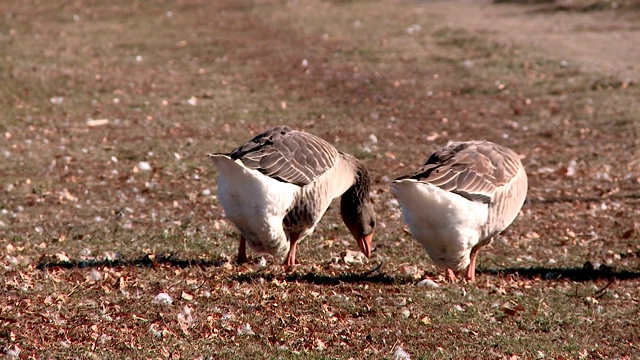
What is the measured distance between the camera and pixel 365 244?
7.86m

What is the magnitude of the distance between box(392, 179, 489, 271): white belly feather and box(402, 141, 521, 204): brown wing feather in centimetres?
11

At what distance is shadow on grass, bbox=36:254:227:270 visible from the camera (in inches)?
281

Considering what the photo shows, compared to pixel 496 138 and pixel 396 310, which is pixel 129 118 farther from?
pixel 396 310

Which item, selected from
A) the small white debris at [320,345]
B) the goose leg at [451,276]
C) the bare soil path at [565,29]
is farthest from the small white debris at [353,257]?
the bare soil path at [565,29]

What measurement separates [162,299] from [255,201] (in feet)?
3.33

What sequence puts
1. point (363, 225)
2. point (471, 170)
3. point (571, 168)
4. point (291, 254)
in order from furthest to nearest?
1. point (571, 168)
2. point (363, 225)
3. point (291, 254)
4. point (471, 170)

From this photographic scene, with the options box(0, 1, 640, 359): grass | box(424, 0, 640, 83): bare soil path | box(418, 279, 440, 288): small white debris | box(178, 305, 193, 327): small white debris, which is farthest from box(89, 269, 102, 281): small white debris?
box(424, 0, 640, 83): bare soil path

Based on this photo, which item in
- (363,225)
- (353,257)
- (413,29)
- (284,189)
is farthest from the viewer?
(413,29)

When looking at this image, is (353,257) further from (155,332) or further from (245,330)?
(155,332)

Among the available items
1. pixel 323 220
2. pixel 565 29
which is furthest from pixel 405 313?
pixel 565 29

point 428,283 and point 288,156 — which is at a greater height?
point 288,156

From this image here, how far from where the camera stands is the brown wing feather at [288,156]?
6.64m

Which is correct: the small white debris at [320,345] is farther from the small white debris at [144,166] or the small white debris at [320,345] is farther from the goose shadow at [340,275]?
the small white debris at [144,166]

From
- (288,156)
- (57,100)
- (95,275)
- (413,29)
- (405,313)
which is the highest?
(288,156)
